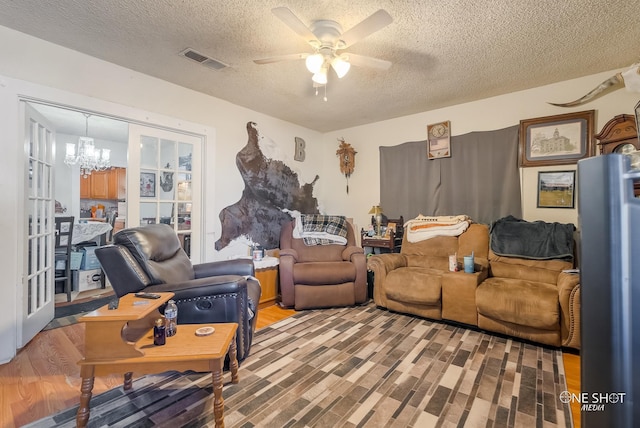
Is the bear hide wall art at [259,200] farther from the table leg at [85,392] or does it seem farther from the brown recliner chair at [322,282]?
the table leg at [85,392]

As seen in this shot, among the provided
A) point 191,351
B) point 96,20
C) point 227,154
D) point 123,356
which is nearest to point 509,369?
point 191,351

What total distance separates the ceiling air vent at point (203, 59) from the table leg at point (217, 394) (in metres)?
2.30

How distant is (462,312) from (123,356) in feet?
8.37

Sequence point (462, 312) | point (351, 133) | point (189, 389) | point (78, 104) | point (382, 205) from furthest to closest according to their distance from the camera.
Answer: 1. point (351, 133)
2. point (382, 205)
3. point (462, 312)
4. point (78, 104)
5. point (189, 389)

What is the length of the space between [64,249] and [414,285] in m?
4.06

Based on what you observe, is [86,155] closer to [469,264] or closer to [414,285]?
[414,285]

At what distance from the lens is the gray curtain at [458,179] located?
3.23 metres

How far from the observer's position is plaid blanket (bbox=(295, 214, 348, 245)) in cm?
370

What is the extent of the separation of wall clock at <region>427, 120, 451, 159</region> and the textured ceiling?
514 mm

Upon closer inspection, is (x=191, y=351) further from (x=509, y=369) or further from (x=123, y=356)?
(x=509, y=369)

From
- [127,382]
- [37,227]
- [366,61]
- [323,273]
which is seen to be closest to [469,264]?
[323,273]

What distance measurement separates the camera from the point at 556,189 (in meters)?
2.97

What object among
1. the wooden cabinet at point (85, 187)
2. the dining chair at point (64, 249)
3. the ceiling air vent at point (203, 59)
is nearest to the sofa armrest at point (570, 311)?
the ceiling air vent at point (203, 59)

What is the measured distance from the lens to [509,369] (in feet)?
6.52
